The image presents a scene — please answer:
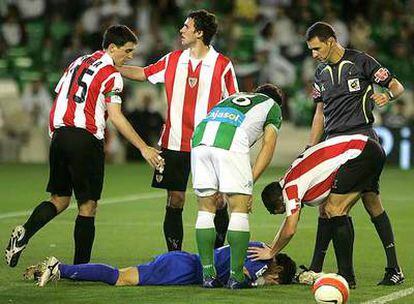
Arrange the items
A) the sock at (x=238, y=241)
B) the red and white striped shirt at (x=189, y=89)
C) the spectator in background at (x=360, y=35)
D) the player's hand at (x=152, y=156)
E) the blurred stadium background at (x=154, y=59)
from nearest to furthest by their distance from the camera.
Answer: the sock at (x=238, y=241) → the player's hand at (x=152, y=156) → the red and white striped shirt at (x=189, y=89) → the blurred stadium background at (x=154, y=59) → the spectator in background at (x=360, y=35)

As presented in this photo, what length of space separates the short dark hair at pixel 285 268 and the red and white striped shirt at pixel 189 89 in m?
1.66

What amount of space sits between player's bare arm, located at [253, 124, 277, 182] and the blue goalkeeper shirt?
58 centimetres

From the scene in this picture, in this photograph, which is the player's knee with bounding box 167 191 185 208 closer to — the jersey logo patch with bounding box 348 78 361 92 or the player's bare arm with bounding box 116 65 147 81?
the player's bare arm with bounding box 116 65 147 81

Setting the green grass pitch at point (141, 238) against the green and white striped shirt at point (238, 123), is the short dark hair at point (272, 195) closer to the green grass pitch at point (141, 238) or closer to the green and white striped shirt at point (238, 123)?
the green and white striped shirt at point (238, 123)

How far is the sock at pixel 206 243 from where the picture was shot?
8.74 metres

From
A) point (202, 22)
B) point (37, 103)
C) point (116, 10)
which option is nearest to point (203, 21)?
point (202, 22)

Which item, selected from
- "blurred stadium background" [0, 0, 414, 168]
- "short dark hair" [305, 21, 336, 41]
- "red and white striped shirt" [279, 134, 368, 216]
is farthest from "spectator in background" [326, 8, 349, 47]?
"red and white striped shirt" [279, 134, 368, 216]

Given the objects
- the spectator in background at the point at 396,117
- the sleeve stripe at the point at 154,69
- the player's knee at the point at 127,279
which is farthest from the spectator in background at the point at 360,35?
the player's knee at the point at 127,279

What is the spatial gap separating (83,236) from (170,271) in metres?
0.92

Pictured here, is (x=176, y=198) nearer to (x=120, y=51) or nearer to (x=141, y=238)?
(x=120, y=51)

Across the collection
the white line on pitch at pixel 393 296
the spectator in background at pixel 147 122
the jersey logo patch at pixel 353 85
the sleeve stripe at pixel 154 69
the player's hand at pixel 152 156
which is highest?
the jersey logo patch at pixel 353 85

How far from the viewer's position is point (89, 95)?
945cm

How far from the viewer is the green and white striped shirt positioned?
883cm

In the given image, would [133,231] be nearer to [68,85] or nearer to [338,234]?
[68,85]
